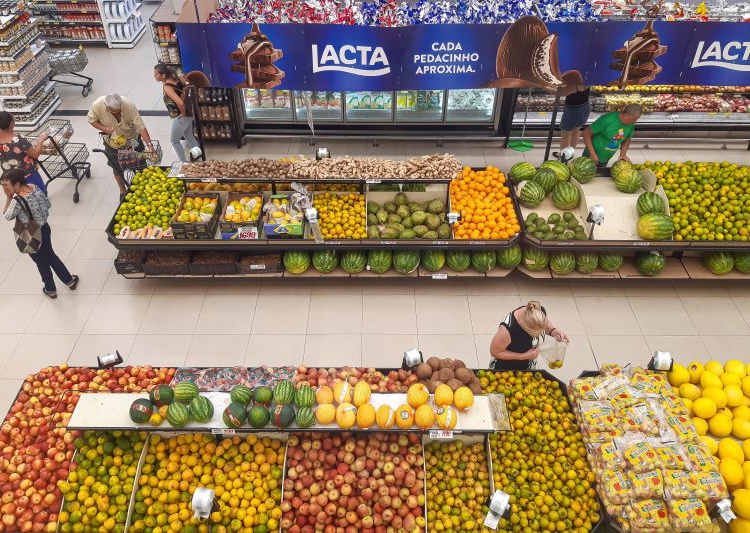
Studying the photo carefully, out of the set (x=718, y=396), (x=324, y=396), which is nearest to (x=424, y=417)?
(x=324, y=396)

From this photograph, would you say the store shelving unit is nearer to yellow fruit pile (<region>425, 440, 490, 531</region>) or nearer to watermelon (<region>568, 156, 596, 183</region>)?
watermelon (<region>568, 156, 596, 183</region>)

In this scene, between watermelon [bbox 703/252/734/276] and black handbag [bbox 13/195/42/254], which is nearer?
black handbag [bbox 13/195/42/254]

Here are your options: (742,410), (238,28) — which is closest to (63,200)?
(238,28)

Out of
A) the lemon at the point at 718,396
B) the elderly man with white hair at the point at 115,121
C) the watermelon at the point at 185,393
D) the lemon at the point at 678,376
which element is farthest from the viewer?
the elderly man with white hair at the point at 115,121

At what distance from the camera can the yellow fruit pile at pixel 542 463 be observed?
12.8ft

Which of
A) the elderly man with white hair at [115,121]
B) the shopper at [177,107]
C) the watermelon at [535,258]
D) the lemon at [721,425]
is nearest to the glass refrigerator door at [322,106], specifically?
the shopper at [177,107]

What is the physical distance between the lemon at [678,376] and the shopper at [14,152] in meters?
6.67

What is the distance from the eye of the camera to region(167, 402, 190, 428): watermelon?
12.2 ft

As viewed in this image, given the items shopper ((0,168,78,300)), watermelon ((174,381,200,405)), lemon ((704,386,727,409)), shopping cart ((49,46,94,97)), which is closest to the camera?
watermelon ((174,381,200,405))

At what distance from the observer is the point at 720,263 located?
6391 millimetres

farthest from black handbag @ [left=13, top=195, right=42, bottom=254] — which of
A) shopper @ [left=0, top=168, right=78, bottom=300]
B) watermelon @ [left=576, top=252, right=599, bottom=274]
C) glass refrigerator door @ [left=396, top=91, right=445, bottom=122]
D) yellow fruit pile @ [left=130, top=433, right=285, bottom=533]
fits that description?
watermelon @ [left=576, top=252, right=599, bottom=274]

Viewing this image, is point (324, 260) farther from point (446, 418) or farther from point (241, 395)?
point (446, 418)

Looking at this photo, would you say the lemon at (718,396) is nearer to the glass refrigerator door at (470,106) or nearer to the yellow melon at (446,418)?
the yellow melon at (446,418)

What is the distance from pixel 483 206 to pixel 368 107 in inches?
129
